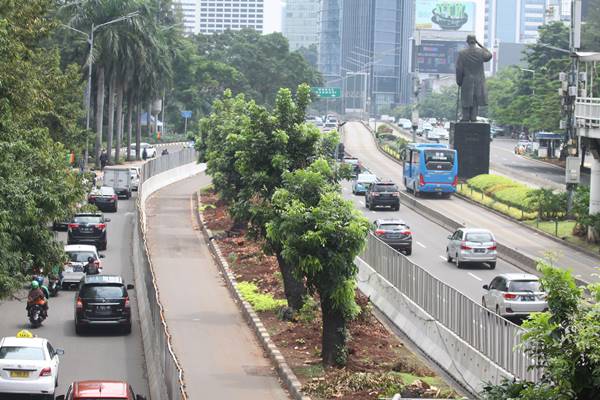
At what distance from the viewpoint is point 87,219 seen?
5159 cm

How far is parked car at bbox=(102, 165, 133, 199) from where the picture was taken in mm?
71875

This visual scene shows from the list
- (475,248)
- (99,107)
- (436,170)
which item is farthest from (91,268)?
(99,107)

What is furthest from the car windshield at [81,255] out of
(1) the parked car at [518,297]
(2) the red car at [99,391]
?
(2) the red car at [99,391]

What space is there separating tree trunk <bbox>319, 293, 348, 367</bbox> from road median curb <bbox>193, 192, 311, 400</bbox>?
90cm

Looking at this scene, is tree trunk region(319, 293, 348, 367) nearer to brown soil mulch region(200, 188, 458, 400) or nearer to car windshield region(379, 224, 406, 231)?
brown soil mulch region(200, 188, 458, 400)

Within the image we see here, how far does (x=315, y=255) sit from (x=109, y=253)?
1009 inches

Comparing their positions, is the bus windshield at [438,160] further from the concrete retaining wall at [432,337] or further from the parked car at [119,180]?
the concrete retaining wall at [432,337]

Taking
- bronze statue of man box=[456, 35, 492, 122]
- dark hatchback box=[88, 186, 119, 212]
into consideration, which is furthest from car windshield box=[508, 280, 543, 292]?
bronze statue of man box=[456, 35, 492, 122]

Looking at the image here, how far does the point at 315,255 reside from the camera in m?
26.5

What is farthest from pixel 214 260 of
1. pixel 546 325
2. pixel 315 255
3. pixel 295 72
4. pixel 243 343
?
pixel 295 72

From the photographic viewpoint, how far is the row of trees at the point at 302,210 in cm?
2644

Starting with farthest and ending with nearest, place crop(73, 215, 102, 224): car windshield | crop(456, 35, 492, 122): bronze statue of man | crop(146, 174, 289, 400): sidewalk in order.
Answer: crop(456, 35, 492, 122): bronze statue of man
crop(73, 215, 102, 224): car windshield
crop(146, 174, 289, 400): sidewalk

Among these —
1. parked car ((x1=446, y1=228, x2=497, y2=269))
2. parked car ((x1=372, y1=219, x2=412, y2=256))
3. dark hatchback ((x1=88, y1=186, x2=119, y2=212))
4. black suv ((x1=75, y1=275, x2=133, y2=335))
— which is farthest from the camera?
dark hatchback ((x1=88, y1=186, x2=119, y2=212))

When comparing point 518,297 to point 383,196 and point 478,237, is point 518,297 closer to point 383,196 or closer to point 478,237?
point 478,237
